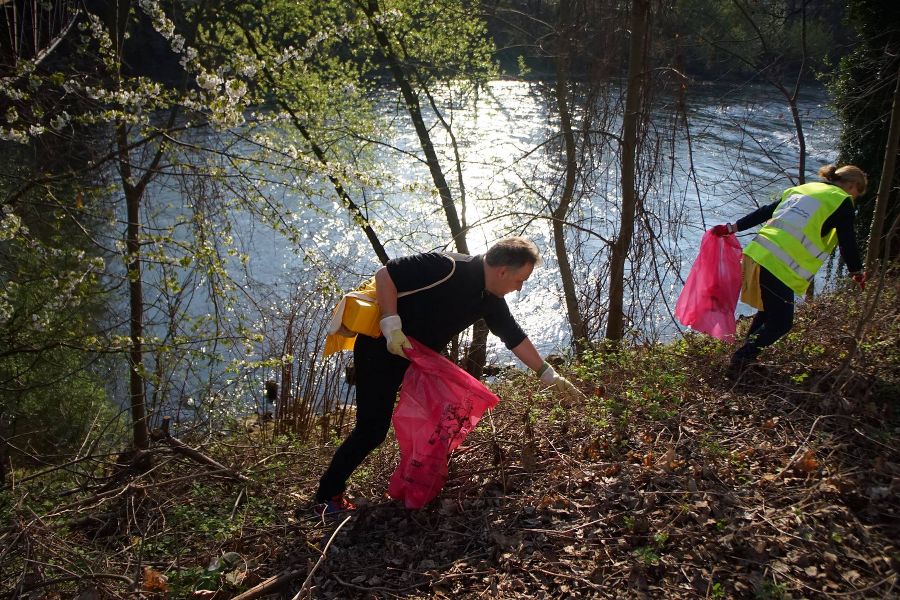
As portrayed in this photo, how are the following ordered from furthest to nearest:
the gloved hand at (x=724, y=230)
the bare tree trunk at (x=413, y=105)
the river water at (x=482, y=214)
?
the bare tree trunk at (x=413, y=105) < the river water at (x=482, y=214) < the gloved hand at (x=724, y=230)

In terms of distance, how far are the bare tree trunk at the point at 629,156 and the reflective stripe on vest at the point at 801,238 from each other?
1.39m

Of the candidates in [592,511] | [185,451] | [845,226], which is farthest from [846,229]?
[185,451]

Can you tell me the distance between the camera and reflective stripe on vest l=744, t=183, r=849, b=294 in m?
4.62

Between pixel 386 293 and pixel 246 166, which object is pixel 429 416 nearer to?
pixel 386 293

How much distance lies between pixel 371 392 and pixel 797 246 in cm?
305

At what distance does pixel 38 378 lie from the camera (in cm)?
821

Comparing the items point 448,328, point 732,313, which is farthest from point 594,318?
point 448,328

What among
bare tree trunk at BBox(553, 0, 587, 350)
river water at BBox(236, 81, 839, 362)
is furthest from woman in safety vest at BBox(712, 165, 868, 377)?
river water at BBox(236, 81, 839, 362)

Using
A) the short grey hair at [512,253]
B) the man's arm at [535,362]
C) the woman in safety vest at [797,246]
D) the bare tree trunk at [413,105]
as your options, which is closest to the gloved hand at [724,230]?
the woman in safety vest at [797,246]

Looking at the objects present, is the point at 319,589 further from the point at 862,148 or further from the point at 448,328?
the point at 862,148

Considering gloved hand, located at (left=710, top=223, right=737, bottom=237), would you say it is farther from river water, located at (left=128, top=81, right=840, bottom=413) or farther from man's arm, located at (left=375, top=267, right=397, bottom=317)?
man's arm, located at (left=375, top=267, right=397, bottom=317)

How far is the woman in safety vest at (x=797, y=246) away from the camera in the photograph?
15.2 ft

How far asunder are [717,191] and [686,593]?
13286mm

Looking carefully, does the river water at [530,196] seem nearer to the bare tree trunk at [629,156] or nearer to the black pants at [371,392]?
the bare tree trunk at [629,156]
